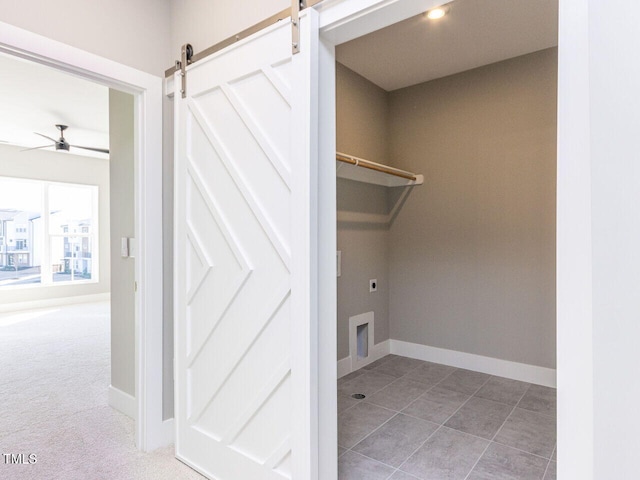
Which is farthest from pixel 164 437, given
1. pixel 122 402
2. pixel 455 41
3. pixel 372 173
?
pixel 455 41

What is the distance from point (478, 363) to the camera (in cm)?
330

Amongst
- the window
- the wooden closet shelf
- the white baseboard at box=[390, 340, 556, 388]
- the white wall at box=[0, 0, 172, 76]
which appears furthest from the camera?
the window

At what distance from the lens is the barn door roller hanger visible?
1.49m

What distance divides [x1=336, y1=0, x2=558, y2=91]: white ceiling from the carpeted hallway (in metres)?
3.04

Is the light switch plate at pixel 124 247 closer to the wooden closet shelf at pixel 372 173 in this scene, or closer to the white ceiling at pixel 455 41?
the wooden closet shelf at pixel 372 173

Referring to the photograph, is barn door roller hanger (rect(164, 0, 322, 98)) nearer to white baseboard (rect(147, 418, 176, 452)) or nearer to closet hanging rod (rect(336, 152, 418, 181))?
closet hanging rod (rect(336, 152, 418, 181))

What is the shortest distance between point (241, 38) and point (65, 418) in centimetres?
260

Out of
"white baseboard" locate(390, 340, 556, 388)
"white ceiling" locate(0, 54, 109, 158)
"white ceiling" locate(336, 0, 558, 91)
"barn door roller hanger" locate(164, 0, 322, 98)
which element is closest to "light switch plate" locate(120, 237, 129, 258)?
"barn door roller hanger" locate(164, 0, 322, 98)

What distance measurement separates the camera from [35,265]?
263 inches

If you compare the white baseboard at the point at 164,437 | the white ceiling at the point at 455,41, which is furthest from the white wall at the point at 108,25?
the white baseboard at the point at 164,437

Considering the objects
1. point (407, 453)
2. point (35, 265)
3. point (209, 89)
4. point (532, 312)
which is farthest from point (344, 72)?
point (35, 265)
